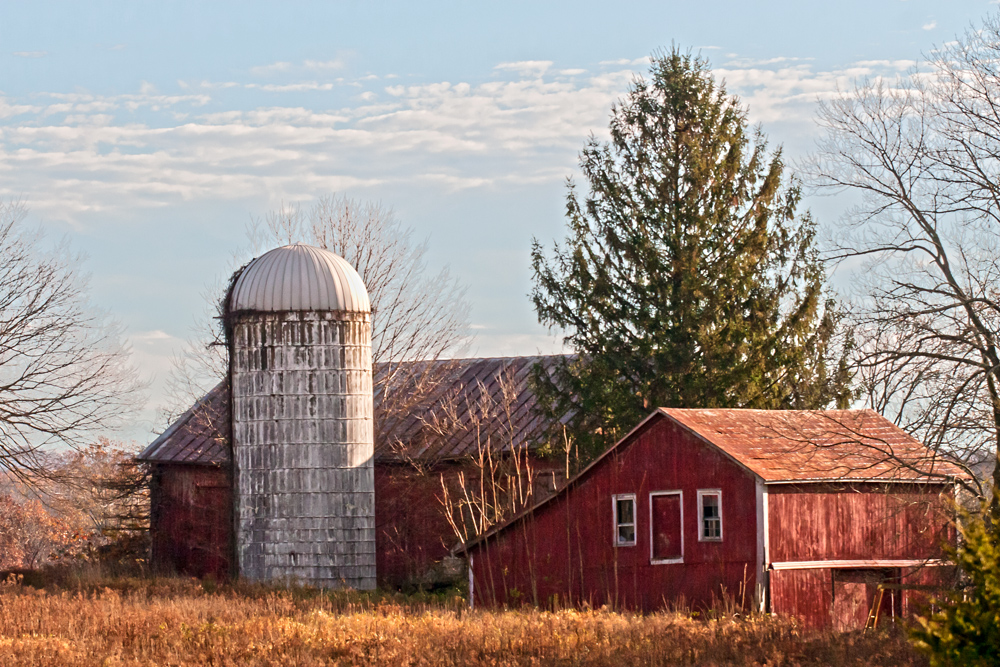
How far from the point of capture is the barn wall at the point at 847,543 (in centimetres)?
1945

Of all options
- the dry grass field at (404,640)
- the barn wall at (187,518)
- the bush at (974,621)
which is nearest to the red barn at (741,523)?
the dry grass field at (404,640)

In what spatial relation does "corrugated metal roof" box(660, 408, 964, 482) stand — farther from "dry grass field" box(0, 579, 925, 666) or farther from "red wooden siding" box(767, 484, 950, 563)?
"dry grass field" box(0, 579, 925, 666)

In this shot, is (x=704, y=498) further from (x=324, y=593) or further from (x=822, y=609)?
(x=324, y=593)

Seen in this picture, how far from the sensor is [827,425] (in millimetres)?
21484

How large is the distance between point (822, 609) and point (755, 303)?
798cm

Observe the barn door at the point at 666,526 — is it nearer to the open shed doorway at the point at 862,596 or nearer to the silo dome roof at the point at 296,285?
the open shed doorway at the point at 862,596

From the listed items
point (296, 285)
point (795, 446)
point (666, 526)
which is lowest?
point (666, 526)

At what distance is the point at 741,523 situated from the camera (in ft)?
64.7

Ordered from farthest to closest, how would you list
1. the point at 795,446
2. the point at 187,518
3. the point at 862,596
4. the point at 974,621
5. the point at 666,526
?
1. the point at 187,518
2. the point at 666,526
3. the point at 795,446
4. the point at 862,596
5. the point at 974,621

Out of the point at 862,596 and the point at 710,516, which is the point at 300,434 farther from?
the point at 862,596

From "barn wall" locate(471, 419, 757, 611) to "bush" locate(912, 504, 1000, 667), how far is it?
32.3 ft

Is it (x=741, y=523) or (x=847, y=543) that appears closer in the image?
(x=741, y=523)

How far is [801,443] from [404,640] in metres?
8.32

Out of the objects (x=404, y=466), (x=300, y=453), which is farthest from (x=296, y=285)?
(x=404, y=466)
